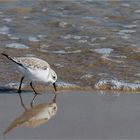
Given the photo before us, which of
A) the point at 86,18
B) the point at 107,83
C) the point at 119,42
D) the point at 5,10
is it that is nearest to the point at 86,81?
the point at 107,83

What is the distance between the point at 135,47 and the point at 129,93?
85.0 inches

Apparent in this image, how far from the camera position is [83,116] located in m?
7.09

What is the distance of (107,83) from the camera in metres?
8.52

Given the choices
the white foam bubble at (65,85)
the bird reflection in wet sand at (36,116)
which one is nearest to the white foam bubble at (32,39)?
the white foam bubble at (65,85)

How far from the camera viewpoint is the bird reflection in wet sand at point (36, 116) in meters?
6.88

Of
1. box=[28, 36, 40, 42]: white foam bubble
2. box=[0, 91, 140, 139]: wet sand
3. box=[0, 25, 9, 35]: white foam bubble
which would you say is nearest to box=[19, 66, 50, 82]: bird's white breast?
box=[0, 91, 140, 139]: wet sand

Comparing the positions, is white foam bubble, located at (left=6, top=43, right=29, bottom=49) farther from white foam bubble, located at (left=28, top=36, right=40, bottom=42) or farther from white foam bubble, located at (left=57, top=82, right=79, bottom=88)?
white foam bubble, located at (left=57, top=82, right=79, bottom=88)

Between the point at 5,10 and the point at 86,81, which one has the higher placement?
the point at 86,81

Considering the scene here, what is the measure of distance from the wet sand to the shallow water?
0.59 meters

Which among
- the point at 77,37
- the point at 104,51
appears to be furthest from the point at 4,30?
the point at 104,51

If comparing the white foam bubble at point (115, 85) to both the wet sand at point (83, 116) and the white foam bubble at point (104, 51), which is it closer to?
the wet sand at point (83, 116)

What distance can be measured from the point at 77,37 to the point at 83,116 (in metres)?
4.01

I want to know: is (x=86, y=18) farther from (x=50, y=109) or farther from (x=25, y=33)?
(x=50, y=109)

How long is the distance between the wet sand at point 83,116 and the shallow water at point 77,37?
0.59 m
